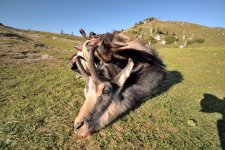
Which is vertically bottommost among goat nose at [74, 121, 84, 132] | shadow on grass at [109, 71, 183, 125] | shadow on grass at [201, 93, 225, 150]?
shadow on grass at [201, 93, 225, 150]

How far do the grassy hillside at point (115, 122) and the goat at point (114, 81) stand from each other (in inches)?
10.8

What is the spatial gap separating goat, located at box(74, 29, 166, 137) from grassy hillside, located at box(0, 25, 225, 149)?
0.90 ft

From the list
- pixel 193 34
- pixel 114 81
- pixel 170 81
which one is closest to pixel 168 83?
pixel 170 81

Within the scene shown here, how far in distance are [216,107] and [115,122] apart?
3477 millimetres

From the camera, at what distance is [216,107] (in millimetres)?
6750

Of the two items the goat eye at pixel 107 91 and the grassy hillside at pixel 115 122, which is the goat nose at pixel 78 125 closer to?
the grassy hillside at pixel 115 122

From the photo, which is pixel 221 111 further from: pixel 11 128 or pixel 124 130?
pixel 11 128

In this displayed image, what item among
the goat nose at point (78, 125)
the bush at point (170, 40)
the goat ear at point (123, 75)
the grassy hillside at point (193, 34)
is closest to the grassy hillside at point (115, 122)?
the goat nose at point (78, 125)

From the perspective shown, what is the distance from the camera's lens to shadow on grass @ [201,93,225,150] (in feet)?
17.7

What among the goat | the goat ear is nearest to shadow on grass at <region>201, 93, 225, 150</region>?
the goat

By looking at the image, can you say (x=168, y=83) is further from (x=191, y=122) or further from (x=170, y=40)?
(x=170, y=40)

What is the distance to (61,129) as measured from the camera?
200 inches

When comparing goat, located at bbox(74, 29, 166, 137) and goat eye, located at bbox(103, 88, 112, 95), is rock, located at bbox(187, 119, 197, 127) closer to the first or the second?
goat, located at bbox(74, 29, 166, 137)

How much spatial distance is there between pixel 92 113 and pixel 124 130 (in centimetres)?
90
